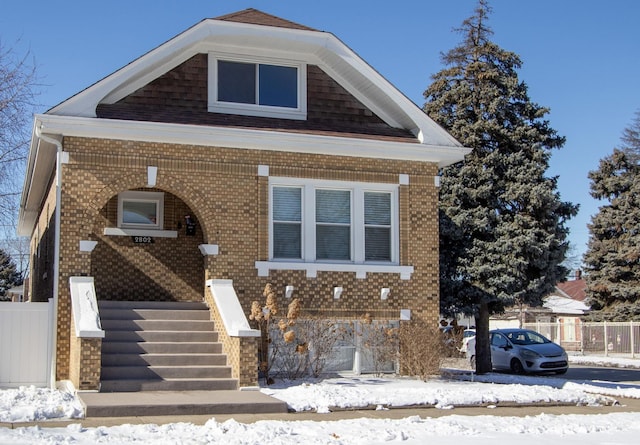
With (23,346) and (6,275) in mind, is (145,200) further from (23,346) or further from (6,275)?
(6,275)

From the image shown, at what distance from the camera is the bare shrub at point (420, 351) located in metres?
16.2

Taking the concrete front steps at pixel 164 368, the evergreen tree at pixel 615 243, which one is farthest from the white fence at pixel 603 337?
the concrete front steps at pixel 164 368

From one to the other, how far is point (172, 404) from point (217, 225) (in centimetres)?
487

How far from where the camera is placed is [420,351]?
53.4 ft

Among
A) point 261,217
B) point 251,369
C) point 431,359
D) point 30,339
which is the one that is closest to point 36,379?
point 30,339

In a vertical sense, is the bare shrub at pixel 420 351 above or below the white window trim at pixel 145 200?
below

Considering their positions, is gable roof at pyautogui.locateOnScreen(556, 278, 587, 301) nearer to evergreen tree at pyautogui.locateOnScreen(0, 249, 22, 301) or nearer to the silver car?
the silver car

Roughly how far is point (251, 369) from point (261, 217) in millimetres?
3554

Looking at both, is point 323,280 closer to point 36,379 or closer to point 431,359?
point 431,359

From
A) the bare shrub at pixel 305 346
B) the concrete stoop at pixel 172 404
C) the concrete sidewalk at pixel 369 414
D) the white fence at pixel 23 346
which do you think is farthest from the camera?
the bare shrub at pixel 305 346

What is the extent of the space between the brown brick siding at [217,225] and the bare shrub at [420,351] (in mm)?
673

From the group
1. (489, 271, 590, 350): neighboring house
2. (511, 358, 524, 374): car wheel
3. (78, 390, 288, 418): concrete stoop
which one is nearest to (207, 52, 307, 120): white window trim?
(78, 390, 288, 418): concrete stoop

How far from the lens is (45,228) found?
68.6ft

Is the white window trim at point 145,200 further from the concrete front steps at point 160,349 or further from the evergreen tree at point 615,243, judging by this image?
the evergreen tree at point 615,243
